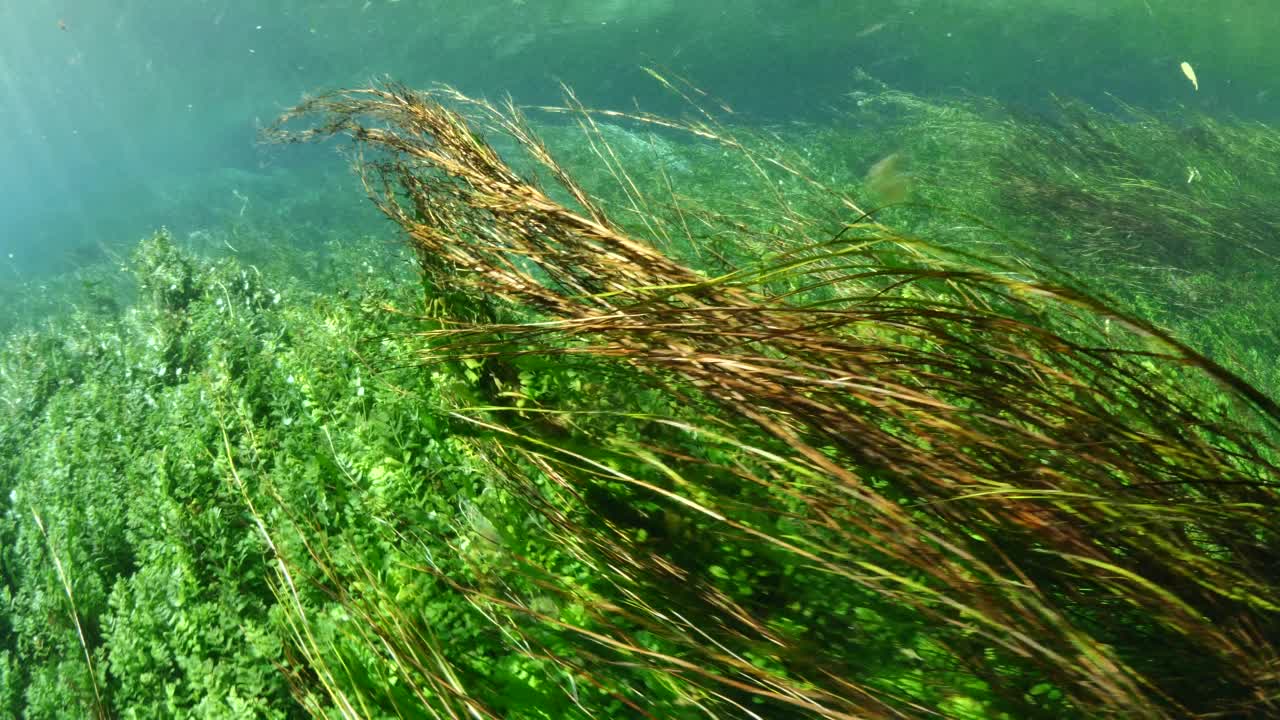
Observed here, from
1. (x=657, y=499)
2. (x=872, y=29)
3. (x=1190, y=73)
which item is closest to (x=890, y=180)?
(x=872, y=29)

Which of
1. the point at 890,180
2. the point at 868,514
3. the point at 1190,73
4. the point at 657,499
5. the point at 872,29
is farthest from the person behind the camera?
the point at 872,29

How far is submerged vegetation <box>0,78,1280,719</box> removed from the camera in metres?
1.13

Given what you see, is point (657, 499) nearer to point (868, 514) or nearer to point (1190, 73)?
point (868, 514)

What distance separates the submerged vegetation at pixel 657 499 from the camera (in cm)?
113

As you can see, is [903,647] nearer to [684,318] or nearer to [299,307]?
[684,318]

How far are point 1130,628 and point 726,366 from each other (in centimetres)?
69

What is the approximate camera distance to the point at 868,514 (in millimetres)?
1228

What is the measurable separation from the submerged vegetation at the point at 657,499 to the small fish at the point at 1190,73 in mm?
9501

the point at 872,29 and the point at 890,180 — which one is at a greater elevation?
the point at 872,29

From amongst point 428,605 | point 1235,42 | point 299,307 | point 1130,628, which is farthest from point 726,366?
point 1235,42

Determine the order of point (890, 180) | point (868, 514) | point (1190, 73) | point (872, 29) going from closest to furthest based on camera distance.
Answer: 1. point (868, 514)
2. point (890, 180)
3. point (1190, 73)
4. point (872, 29)

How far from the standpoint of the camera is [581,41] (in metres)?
11.0

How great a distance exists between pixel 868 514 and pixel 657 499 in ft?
1.32

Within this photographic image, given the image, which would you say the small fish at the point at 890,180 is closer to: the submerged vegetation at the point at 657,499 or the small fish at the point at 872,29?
the submerged vegetation at the point at 657,499
